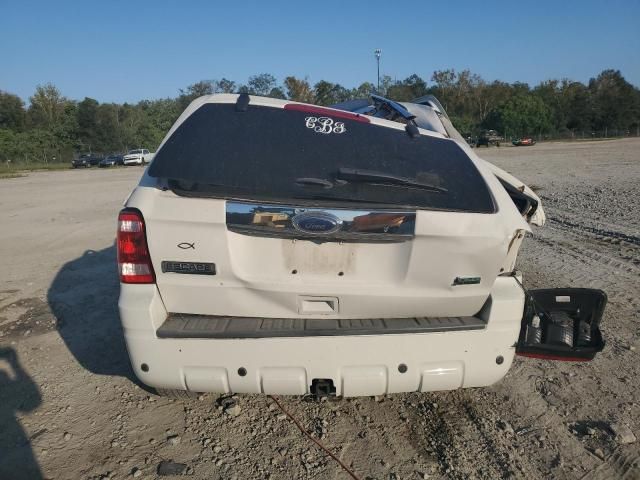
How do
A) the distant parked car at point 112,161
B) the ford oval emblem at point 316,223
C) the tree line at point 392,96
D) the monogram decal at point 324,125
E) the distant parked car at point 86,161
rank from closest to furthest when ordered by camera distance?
1. the ford oval emblem at point 316,223
2. the monogram decal at point 324,125
3. the distant parked car at point 112,161
4. the distant parked car at point 86,161
5. the tree line at point 392,96

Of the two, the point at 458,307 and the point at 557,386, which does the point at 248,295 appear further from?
the point at 557,386

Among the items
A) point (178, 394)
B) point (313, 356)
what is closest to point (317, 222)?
point (313, 356)

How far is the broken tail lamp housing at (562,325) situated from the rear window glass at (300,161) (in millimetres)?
866

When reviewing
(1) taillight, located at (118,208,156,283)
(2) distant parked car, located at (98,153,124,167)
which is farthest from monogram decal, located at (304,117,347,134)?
(2) distant parked car, located at (98,153,124,167)

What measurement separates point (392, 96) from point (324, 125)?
5863 centimetres

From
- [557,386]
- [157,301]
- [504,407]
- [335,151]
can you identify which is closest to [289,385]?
[157,301]

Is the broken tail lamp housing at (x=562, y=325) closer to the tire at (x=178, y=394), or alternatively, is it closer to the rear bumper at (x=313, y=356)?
the rear bumper at (x=313, y=356)

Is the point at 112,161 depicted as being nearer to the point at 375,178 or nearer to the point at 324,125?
the point at 324,125

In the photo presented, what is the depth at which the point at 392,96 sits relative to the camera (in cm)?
5788

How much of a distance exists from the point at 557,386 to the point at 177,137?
10.0ft

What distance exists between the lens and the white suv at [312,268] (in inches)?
93.6

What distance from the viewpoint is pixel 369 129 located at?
9.00 ft

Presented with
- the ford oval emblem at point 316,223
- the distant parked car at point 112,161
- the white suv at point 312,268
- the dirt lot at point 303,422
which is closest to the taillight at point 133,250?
the white suv at point 312,268

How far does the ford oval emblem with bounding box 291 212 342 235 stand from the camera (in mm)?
2352
